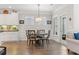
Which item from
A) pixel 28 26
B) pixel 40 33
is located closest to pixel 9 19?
pixel 28 26

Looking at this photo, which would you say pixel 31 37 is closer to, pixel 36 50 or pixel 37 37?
pixel 37 37

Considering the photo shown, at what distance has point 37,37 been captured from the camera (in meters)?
10.4

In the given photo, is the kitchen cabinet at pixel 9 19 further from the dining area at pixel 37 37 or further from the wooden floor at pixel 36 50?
the wooden floor at pixel 36 50

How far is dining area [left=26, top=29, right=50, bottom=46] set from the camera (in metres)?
9.56

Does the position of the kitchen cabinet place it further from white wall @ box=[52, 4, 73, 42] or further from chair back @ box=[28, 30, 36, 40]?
white wall @ box=[52, 4, 73, 42]

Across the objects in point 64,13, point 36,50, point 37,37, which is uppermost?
point 64,13

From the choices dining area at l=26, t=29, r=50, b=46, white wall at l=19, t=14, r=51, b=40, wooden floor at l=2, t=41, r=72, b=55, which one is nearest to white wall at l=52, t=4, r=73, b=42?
Result: dining area at l=26, t=29, r=50, b=46

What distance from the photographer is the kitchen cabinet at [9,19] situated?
9648 millimetres

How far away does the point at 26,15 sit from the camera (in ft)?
31.8

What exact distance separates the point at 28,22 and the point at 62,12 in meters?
2.13

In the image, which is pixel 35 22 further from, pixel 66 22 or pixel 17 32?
pixel 66 22

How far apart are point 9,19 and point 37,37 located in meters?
2.10

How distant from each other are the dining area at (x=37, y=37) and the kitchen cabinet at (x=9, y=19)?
1.04 m
